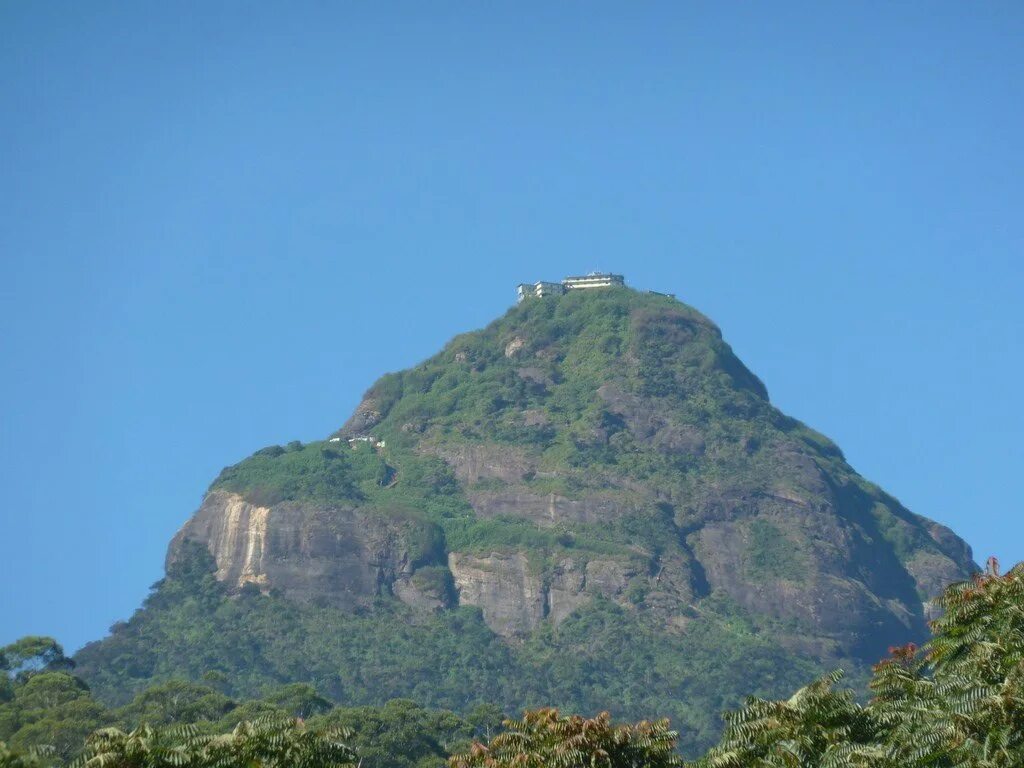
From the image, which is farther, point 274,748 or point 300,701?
point 300,701

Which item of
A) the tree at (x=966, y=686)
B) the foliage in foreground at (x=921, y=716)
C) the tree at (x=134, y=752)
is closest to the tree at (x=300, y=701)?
the tree at (x=966, y=686)

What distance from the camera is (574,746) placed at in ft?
134

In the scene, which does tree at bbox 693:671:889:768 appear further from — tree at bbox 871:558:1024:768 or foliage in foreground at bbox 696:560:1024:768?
tree at bbox 871:558:1024:768

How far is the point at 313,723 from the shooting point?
112 metres

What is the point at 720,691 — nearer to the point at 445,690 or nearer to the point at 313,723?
the point at 445,690

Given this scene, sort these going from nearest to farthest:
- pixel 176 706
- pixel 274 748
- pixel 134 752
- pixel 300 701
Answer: pixel 134 752 < pixel 274 748 < pixel 176 706 < pixel 300 701

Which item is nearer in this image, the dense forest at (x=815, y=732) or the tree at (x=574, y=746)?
the dense forest at (x=815, y=732)

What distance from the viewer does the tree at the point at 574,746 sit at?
40.8m

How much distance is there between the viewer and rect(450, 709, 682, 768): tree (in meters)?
40.8

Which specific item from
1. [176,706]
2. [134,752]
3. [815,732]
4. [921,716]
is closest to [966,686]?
[921,716]

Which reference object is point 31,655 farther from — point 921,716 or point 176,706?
point 921,716

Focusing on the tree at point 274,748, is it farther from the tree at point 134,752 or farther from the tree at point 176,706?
the tree at point 176,706

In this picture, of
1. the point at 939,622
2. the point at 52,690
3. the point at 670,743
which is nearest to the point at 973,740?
the point at 670,743

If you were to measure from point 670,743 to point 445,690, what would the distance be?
157679mm
